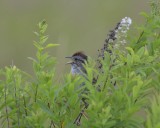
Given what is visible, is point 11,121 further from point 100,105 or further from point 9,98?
point 100,105

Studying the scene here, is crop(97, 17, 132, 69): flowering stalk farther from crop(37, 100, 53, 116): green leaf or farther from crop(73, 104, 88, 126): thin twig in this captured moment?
crop(37, 100, 53, 116): green leaf

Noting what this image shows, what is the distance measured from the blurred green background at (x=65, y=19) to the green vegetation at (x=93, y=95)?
578 centimetres

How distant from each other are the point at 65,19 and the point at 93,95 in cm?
731

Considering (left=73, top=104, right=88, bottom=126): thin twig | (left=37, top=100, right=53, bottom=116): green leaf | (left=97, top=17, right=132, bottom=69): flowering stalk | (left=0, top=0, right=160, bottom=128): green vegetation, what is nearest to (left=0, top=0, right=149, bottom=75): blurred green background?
(left=97, top=17, right=132, bottom=69): flowering stalk

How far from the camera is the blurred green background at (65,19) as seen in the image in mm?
10414

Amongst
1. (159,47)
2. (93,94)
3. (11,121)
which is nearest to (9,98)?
(11,121)

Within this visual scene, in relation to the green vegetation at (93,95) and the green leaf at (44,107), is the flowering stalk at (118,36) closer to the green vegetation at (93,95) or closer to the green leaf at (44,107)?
the green vegetation at (93,95)

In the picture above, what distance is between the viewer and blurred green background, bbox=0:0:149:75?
10414 millimetres

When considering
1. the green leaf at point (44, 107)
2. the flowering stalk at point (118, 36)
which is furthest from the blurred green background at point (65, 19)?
the green leaf at point (44, 107)

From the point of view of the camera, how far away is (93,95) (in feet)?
12.5

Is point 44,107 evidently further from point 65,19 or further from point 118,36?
point 65,19

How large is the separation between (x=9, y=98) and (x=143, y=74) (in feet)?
2.51

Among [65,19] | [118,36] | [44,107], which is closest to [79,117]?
[44,107]

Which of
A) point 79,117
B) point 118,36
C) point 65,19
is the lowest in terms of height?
point 79,117
